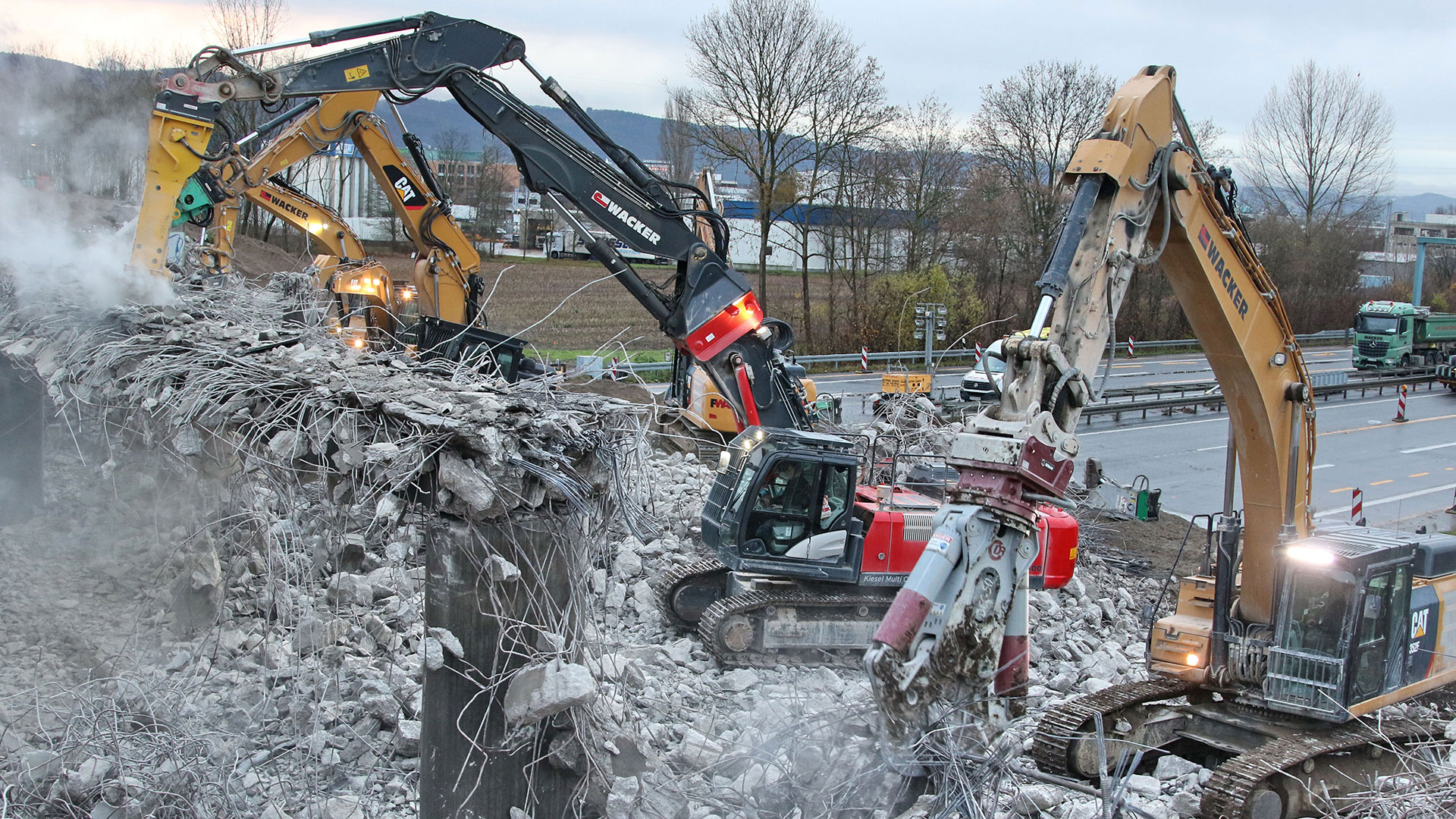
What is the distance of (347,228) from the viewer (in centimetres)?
1992

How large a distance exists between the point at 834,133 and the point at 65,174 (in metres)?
20.4

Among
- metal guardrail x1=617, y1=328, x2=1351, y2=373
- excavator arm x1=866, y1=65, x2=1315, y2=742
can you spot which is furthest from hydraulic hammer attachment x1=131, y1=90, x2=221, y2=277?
metal guardrail x1=617, y1=328, x2=1351, y2=373

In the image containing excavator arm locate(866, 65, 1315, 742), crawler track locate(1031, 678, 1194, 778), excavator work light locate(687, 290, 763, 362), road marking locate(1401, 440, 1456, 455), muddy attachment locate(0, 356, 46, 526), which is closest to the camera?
excavator arm locate(866, 65, 1315, 742)

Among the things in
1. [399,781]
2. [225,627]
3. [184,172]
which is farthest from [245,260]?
[399,781]

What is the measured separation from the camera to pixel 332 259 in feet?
64.9

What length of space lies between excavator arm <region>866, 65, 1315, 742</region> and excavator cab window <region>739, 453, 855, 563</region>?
10.6ft

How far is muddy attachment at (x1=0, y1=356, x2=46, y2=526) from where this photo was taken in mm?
8562

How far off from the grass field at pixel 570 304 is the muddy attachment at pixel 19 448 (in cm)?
1510

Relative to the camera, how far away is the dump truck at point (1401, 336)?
32.8 meters

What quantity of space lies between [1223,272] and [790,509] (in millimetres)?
4127

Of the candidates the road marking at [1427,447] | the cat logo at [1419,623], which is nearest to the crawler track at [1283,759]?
the cat logo at [1419,623]

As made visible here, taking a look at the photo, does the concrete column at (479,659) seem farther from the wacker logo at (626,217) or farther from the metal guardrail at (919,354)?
the metal guardrail at (919,354)

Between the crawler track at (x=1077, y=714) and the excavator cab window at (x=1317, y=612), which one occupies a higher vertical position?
A: the excavator cab window at (x=1317, y=612)

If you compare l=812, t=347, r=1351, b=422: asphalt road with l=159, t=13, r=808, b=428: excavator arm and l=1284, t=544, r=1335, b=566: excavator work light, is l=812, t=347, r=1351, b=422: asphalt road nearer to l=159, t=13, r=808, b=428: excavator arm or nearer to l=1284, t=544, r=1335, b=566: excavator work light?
l=159, t=13, r=808, b=428: excavator arm
